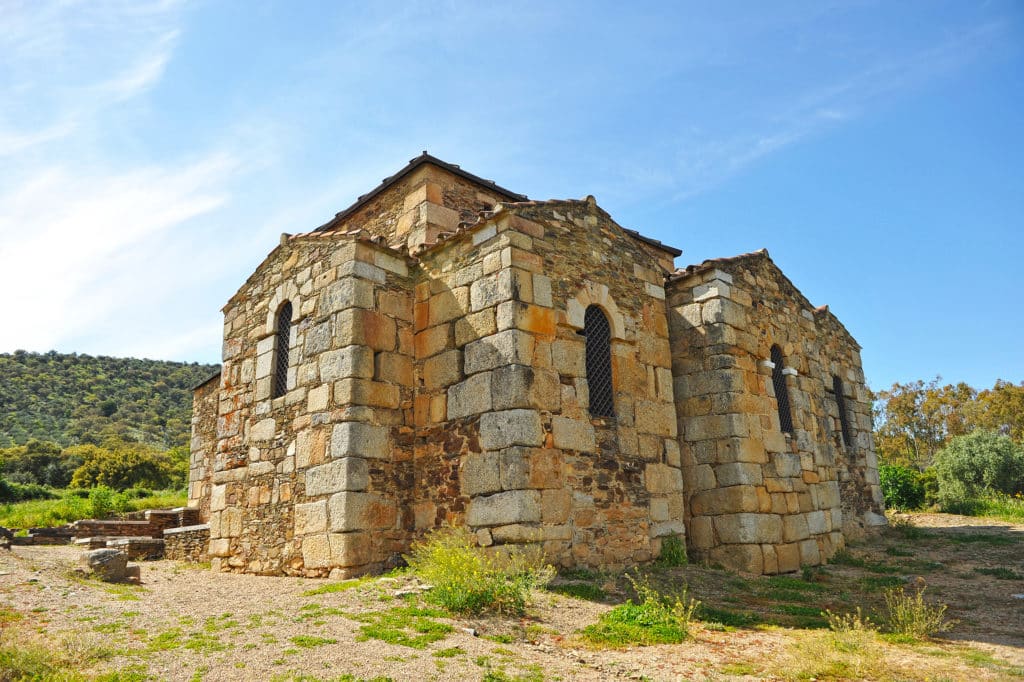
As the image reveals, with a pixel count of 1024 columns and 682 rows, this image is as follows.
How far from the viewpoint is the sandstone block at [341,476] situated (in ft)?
28.6

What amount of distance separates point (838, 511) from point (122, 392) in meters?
41.7

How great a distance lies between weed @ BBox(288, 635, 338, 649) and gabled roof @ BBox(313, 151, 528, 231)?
26.2 feet

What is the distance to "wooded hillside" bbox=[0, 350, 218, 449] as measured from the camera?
35.2 metres

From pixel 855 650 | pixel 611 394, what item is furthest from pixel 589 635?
pixel 611 394

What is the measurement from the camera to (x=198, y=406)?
16.7 metres

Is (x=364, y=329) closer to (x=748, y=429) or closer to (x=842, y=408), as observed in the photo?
(x=748, y=429)

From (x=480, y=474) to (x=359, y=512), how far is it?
1669mm

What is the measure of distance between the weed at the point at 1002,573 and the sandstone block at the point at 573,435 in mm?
6208

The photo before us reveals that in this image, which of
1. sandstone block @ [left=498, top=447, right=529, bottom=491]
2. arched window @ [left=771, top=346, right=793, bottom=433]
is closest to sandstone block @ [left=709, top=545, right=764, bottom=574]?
arched window @ [left=771, top=346, right=793, bottom=433]

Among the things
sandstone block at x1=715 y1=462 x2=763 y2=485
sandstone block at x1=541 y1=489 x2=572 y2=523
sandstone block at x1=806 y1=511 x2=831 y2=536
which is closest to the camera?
sandstone block at x1=541 y1=489 x2=572 y2=523

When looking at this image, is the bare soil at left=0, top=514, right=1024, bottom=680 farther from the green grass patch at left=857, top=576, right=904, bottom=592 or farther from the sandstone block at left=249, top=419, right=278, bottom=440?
the sandstone block at left=249, top=419, right=278, bottom=440

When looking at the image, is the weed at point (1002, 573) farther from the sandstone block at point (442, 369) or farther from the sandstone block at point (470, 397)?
the sandstone block at point (442, 369)

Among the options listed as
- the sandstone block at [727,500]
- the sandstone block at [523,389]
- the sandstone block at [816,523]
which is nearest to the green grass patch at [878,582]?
the sandstone block at [816,523]

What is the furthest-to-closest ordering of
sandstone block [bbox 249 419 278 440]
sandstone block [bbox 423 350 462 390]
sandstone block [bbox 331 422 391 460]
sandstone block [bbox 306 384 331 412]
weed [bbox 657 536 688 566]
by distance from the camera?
sandstone block [bbox 249 419 278 440] → sandstone block [bbox 306 384 331 412] → weed [bbox 657 536 688 566] → sandstone block [bbox 423 350 462 390] → sandstone block [bbox 331 422 391 460]
